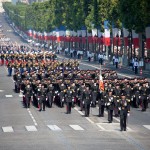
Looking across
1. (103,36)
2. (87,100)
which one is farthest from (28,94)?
(103,36)

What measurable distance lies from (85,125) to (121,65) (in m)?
73.7

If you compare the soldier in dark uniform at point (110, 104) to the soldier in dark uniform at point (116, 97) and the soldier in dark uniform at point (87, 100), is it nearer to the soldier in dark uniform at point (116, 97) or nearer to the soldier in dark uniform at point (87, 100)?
the soldier in dark uniform at point (116, 97)

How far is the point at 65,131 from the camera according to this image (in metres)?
56.5

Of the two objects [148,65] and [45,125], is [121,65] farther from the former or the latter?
[45,125]

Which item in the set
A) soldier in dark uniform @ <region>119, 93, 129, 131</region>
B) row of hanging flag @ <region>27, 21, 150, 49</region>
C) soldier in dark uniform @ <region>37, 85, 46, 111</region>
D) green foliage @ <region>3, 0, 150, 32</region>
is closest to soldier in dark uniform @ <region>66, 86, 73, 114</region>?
soldier in dark uniform @ <region>37, 85, 46, 111</region>

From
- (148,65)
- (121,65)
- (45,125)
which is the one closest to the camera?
(45,125)

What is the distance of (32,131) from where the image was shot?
2223 inches

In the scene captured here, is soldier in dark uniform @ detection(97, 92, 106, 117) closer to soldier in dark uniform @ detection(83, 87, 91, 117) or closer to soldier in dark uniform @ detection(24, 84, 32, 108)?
soldier in dark uniform @ detection(83, 87, 91, 117)

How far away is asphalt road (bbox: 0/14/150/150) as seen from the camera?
49.4 metres

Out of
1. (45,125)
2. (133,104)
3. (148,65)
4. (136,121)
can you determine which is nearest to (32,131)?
(45,125)

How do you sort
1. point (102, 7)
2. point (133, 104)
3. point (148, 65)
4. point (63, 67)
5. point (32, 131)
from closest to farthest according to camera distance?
1. point (32, 131)
2. point (133, 104)
3. point (63, 67)
4. point (148, 65)
5. point (102, 7)

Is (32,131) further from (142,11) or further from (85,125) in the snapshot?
(142,11)

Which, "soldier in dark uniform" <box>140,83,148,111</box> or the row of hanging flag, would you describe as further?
the row of hanging flag

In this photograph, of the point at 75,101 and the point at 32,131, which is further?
the point at 75,101
